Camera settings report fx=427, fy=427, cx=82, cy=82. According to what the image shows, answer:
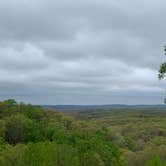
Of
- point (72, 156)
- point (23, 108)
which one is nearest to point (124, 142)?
point (23, 108)

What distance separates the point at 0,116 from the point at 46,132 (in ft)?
71.6

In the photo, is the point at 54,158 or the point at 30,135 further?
the point at 30,135

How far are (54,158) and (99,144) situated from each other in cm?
1855

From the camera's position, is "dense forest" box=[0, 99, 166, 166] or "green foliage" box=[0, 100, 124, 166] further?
"dense forest" box=[0, 99, 166, 166]

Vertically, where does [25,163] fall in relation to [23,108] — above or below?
below

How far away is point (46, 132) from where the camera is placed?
7875cm

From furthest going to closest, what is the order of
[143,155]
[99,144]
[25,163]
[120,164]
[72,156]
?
1. [143,155]
2. [99,144]
3. [120,164]
4. [72,156]
5. [25,163]

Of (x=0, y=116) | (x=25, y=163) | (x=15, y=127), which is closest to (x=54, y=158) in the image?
(x=25, y=163)

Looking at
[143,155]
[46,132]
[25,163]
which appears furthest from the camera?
[46,132]

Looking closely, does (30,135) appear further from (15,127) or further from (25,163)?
(25,163)

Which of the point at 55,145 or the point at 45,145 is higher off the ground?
the point at 45,145

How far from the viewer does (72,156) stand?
160ft

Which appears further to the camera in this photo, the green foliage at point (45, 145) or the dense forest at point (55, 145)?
the dense forest at point (55, 145)

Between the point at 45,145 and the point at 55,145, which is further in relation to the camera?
the point at 55,145
